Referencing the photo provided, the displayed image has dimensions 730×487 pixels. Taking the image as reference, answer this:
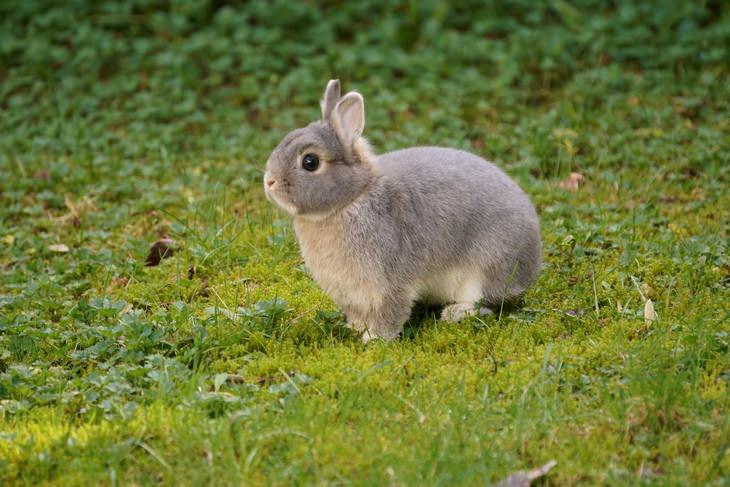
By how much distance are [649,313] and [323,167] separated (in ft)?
6.93

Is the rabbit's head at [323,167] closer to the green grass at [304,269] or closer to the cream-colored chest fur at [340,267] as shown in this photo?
the cream-colored chest fur at [340,267]

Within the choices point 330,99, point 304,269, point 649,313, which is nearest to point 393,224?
point 330,99

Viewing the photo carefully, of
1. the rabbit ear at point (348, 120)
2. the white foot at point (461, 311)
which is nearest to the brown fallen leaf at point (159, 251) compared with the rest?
the rabbit ear at point (348, 120)

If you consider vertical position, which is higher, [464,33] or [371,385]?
[464,33]

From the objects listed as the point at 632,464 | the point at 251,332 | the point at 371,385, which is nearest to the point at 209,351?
the point at 251,332

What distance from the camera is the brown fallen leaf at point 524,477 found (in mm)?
4234

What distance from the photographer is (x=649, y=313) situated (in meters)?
5.81

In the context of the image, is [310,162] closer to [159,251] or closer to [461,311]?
[461,311]

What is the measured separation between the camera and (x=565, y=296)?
20.6 ft

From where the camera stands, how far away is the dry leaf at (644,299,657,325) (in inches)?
226

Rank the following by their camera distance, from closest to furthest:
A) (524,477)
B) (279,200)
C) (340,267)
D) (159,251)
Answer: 1. (524,477)
2. (279,200)
3. (340,267)
4. (159,251)

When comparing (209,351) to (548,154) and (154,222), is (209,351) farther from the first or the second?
(548,154)

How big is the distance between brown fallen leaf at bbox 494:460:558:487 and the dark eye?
7.21 ft

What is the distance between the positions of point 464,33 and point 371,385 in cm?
704
